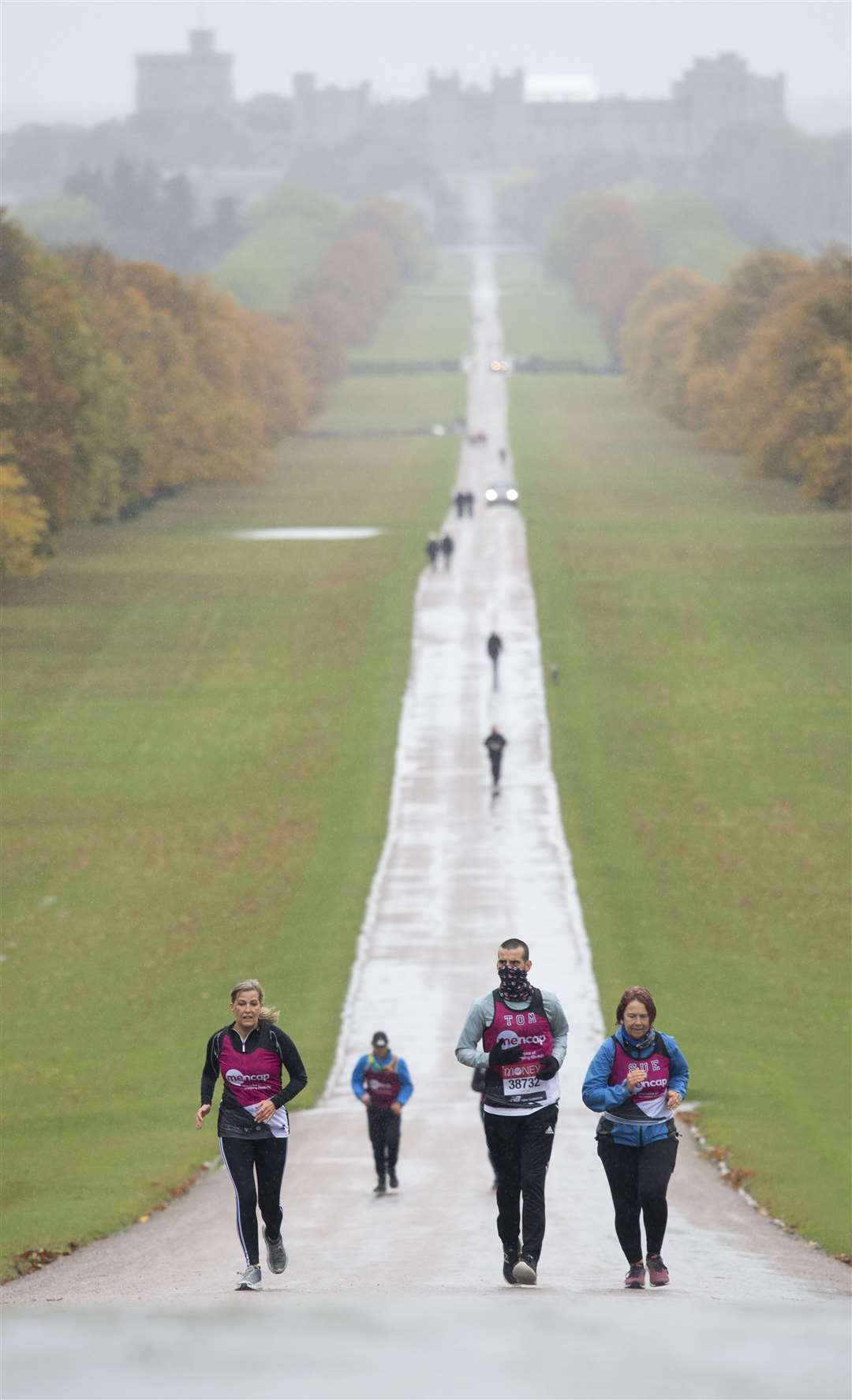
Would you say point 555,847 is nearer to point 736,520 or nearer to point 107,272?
point 736,520

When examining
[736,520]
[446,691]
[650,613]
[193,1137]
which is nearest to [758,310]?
[736,520]

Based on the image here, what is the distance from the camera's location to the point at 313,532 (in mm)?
99750

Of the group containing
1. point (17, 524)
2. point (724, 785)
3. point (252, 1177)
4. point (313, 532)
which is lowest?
point (724, 785)

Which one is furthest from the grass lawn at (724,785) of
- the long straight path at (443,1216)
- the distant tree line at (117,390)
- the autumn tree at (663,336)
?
the autumn tree at (663,336)

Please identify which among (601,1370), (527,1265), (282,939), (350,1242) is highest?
(601,1370)

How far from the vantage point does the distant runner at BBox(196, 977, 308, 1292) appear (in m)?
16.3

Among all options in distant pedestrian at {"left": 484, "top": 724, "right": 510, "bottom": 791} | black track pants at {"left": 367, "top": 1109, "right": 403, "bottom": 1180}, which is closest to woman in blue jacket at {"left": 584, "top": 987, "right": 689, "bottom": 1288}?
black track pants at {"left": 367, "top": 1109, "right": 403, "bottom": 1180}

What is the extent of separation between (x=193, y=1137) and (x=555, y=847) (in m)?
19.1

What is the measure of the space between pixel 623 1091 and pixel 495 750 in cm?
3768

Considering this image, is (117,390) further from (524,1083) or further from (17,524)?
(524,1083)

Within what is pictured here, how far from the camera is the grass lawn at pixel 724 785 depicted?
33.9m

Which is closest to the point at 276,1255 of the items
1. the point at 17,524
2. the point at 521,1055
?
the point at 521,1055

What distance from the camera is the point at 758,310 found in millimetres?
124125

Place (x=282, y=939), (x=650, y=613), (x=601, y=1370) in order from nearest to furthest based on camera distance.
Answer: (x=601, y=1370), (x=282, y=939), (x=650, y=613)
